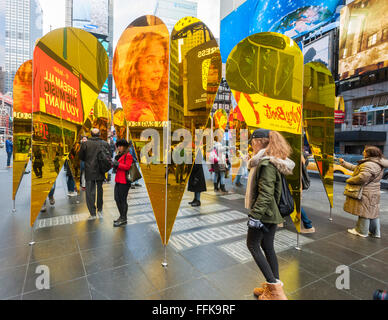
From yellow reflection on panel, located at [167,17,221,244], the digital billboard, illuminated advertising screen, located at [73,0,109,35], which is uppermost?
illuminated advertising screen, located at [73,0,109,35]

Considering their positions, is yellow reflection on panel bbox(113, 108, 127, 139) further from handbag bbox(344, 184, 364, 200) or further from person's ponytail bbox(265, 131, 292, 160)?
person's ponytail bbox(265, 131, 292, 160)

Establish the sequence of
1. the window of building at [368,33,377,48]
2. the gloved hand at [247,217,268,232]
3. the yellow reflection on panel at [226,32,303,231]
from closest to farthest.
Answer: the gloved hand at [247,217,268,232] → the yellow reflection on panel at [226,32,303,231] → the window of building at [368,33,377,48]

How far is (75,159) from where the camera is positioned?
665 centimetres

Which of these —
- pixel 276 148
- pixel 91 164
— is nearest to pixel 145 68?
pixel 276 148

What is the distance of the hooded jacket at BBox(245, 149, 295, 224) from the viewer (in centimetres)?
227

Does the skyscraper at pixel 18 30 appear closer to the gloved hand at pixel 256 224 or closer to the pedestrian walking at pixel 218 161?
the pedestrian walking at pixel 218 161

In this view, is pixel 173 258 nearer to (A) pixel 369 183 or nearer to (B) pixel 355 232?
(B) pixel 355 232

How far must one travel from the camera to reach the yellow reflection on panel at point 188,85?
312cm

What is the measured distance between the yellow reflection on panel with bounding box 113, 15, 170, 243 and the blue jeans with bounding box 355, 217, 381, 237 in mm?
3776

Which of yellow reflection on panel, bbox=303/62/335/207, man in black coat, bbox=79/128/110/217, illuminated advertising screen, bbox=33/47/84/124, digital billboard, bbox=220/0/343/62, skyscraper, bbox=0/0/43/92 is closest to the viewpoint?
illuminated advertising screen, bbox=33/47/84/124

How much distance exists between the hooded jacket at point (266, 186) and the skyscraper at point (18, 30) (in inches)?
7134

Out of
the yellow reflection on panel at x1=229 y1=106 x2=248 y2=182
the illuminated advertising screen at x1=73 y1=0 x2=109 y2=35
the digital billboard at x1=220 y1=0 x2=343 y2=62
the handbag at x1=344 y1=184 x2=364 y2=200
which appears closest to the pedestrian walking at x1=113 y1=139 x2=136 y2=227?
the handbag at x1=344 y1=184 x2=364 y2=200

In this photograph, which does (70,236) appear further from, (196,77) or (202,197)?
(202,197)

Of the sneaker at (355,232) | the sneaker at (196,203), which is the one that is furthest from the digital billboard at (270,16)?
the sneaker at (355,232)
